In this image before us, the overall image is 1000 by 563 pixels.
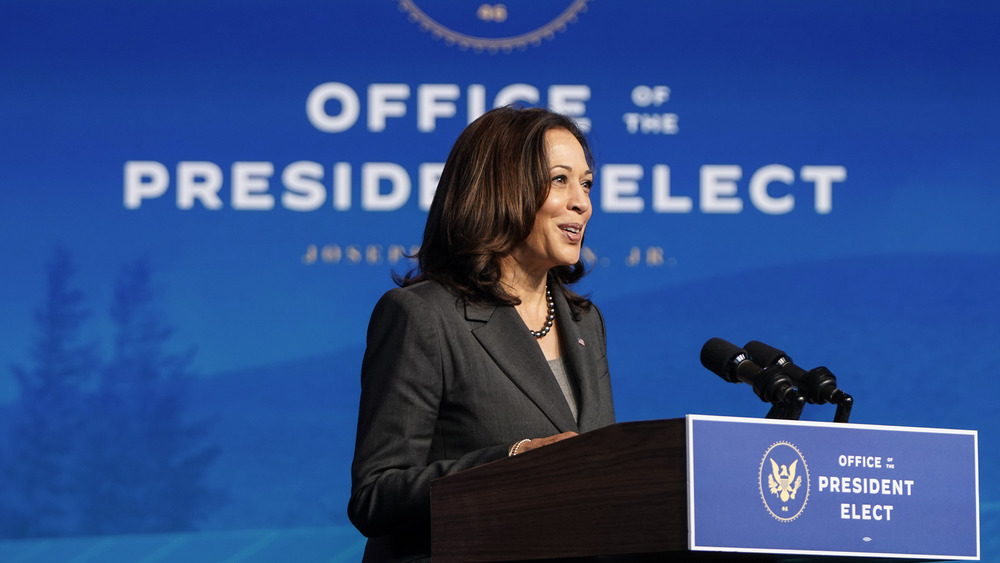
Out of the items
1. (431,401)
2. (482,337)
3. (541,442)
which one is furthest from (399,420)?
(541,442)

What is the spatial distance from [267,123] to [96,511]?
1471mm

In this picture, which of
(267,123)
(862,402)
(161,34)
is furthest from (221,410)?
(862,402)

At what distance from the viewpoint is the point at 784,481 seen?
130 centimetres

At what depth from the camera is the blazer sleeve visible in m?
1.77

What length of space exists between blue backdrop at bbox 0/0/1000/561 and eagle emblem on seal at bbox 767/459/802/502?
9.04ft

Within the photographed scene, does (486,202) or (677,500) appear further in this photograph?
(486,202)

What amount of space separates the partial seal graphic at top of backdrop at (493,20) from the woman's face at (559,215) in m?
2.10

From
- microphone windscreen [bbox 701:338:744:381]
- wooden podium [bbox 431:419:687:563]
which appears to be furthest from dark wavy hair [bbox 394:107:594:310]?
wooden podium [bbox 431:419:687:563]

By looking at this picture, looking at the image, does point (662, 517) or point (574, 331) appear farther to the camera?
point (574, 331)

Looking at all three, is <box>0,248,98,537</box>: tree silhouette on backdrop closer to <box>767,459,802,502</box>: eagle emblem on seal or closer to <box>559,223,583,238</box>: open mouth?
<box>559,223,583,238</box>: open mouth

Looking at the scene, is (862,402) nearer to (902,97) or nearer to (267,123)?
(902,97)

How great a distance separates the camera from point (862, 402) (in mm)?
4070

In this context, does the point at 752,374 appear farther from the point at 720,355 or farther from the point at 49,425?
the point at 49,425

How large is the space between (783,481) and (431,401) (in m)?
0.74
